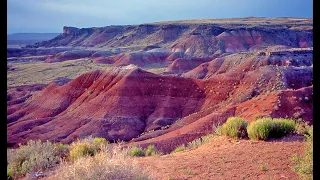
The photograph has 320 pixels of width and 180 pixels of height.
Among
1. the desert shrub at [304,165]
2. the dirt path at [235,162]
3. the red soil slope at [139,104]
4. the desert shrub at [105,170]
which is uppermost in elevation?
the desert shrub at [105,170]

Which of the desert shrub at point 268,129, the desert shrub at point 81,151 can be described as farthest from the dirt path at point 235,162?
the desert shrub at point 81,151

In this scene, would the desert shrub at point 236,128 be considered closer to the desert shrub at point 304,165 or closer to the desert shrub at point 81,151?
the desert shrub at point 304,165

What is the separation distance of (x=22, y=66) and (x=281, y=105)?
59.6 m

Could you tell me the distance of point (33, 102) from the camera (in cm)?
Result: 4006

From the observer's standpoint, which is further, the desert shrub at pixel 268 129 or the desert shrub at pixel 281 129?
the desert shrub at pixel 281 129

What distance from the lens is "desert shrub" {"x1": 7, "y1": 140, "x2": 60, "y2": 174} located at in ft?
30.9

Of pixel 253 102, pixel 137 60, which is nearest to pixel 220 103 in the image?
pixel 253 102

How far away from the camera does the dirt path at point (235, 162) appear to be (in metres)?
7.22

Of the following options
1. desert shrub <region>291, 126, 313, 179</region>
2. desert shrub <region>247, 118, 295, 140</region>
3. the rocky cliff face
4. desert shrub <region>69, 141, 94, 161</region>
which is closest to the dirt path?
desert shrub <region>291, 126, 313, 179</region>

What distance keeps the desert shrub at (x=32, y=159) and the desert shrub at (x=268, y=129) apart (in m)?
5.54

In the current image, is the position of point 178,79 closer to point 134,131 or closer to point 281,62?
point 134,131

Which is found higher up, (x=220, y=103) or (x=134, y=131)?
(x=220, y=103)

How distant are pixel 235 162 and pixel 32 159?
210 inches
